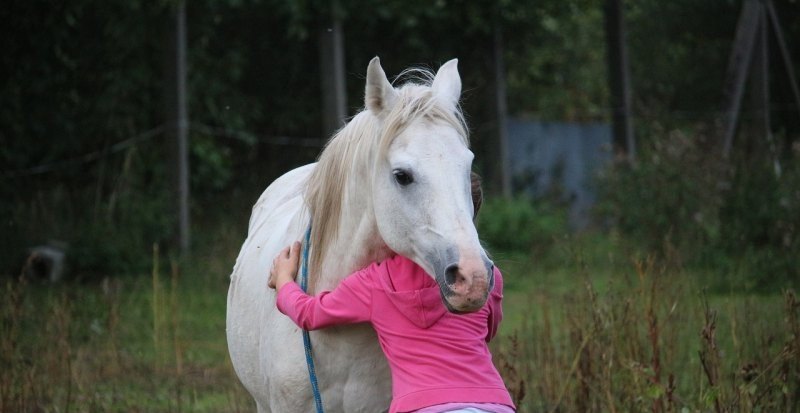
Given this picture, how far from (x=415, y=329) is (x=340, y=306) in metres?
0.25

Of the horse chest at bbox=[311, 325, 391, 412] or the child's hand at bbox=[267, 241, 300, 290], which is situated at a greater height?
the child's hand at bbox=[267, 241, 300, 290]

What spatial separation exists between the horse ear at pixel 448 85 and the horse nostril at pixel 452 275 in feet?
2.03

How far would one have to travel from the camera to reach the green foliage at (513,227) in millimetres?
11820

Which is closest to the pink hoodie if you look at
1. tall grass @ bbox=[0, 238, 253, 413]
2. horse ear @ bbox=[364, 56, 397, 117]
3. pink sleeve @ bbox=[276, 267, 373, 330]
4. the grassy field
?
pink sleeve @ bbox=[276, 267, 373, 330]

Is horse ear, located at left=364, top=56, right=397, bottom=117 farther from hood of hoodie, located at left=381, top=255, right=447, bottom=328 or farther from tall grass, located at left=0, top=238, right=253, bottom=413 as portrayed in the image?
tall grass, located at left=0, top=238, right=253, bottom=413

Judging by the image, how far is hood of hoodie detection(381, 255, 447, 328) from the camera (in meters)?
3.16

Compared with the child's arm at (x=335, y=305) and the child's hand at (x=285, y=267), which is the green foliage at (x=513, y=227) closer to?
the child's hand at (x=285, y=267)

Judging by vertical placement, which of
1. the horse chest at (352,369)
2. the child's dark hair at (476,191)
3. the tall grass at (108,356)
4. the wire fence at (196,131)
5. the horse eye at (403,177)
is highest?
the horse eye at (403,177)

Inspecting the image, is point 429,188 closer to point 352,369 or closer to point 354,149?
point 354,149

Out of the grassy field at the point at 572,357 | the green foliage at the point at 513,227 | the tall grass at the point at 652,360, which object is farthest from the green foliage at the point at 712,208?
the tall grass at the point at 652,360

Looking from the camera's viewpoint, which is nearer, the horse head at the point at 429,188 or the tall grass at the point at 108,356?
the horse head at the point at 429,188

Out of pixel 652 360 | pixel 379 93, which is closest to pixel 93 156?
pixel 652 360

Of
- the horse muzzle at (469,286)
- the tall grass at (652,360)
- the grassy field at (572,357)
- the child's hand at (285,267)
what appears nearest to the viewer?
the horse muzzle at (469,286)

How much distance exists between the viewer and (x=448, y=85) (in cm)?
339
